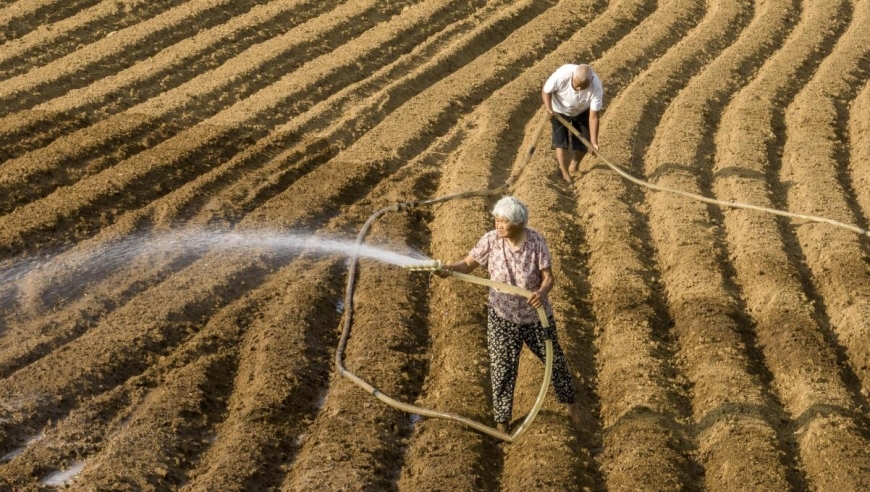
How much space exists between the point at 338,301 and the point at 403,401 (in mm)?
1604

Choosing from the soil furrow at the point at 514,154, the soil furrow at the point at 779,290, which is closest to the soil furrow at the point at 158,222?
the soil furrow at the point at 514,154

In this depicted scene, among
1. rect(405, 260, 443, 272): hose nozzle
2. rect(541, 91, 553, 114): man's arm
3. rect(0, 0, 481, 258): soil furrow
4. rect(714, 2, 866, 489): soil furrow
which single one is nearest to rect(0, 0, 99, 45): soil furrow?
rect(0, 0, 481, 258): soil furrow

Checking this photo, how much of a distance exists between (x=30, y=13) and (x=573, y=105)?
24.7 ft

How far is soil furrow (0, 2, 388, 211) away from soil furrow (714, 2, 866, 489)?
17.7 feet

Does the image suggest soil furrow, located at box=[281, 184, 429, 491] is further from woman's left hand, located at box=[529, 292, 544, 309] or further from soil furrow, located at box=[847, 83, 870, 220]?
soil furrow, located at box=[847, 83, 870, 220]

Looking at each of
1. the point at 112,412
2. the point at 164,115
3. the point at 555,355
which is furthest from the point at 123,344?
the point at 164,115

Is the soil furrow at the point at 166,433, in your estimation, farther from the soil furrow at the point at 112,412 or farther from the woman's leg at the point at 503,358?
the woman's leg at the point at 503,358

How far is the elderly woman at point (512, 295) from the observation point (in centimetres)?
632

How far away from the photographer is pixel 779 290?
28.2 ft

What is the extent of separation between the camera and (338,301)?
868 centimetres

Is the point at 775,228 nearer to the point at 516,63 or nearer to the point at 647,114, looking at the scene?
the point at 647,114

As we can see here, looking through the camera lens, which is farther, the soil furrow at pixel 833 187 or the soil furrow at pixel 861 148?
the soil furrow at pixel 861 148

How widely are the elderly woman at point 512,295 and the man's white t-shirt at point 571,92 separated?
169 inches

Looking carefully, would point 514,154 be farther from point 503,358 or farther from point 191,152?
point 503,358
